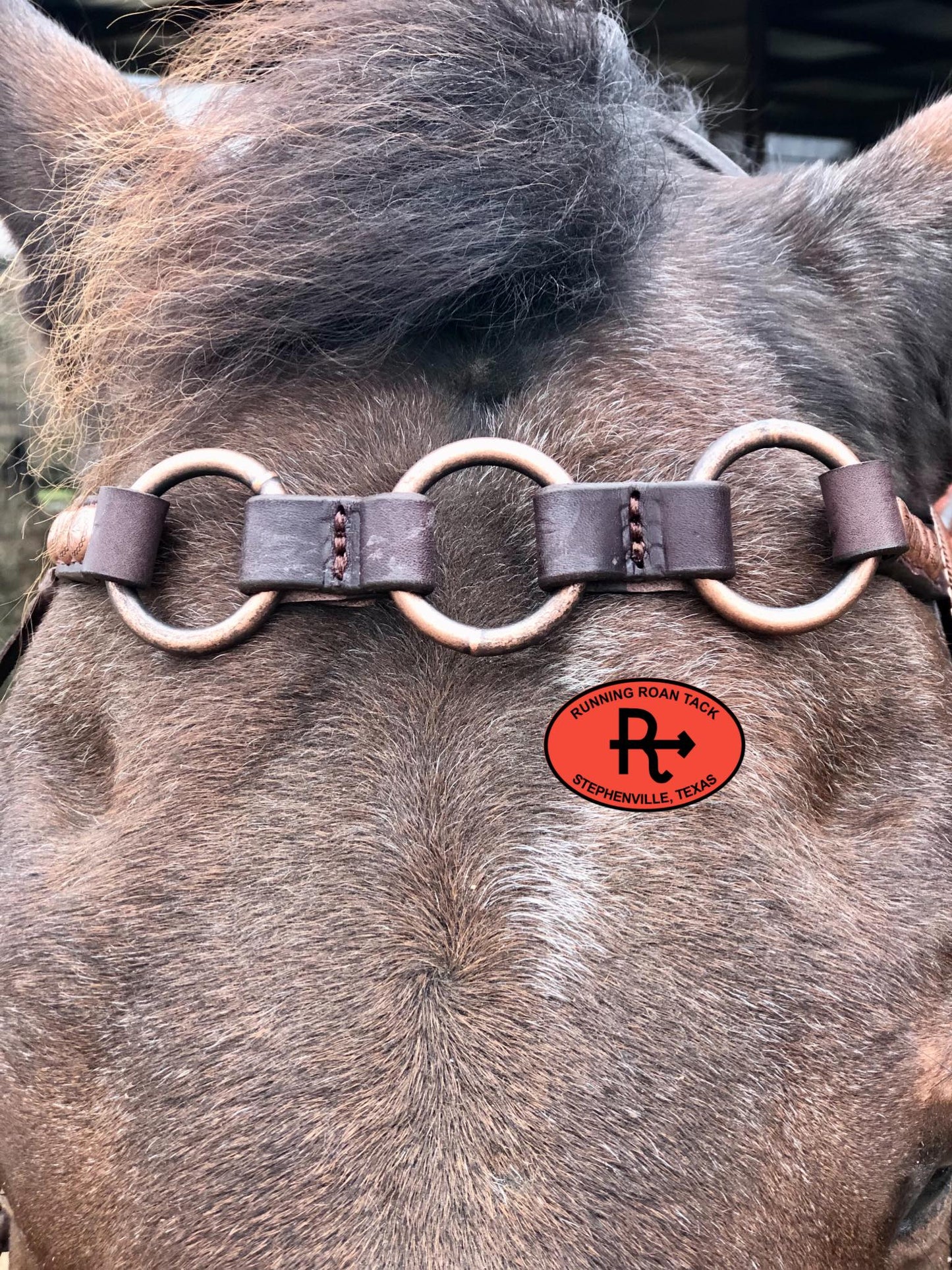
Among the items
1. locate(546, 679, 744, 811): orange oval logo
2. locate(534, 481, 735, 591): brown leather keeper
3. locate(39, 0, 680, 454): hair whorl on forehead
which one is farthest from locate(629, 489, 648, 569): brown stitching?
locate(39, 0, 680, 454): hair whorl on forehead

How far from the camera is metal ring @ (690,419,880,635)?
3.16ft

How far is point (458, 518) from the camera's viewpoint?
0.99 m

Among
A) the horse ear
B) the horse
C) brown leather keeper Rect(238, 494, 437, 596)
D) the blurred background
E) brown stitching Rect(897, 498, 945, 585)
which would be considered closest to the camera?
the horse

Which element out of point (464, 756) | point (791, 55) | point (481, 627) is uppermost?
point (791, 55)

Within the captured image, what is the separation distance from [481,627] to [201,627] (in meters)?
0.27

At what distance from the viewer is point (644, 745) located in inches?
37.2

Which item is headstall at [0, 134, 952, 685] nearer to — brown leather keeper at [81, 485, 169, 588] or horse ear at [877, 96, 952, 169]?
brown leather keeper at [81, 485, 169, 588]

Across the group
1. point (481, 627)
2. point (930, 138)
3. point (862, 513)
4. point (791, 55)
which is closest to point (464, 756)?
point (481, 627)


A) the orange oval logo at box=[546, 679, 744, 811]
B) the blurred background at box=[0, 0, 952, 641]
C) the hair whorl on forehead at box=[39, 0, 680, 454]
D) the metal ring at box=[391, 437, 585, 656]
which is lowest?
the orange oval logo at box=[546, 679, 744, 811]

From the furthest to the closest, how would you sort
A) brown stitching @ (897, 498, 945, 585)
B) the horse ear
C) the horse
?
the horse ear → brown stitching @ (897, 498, 945, 585) → the horse

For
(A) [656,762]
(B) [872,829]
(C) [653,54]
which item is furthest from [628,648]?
(C) [653,54]

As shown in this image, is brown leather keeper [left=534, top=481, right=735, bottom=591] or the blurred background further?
the blurred background

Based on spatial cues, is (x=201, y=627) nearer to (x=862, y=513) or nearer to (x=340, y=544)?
(x=340, y=544)

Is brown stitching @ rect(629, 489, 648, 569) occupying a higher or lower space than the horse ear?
lower
